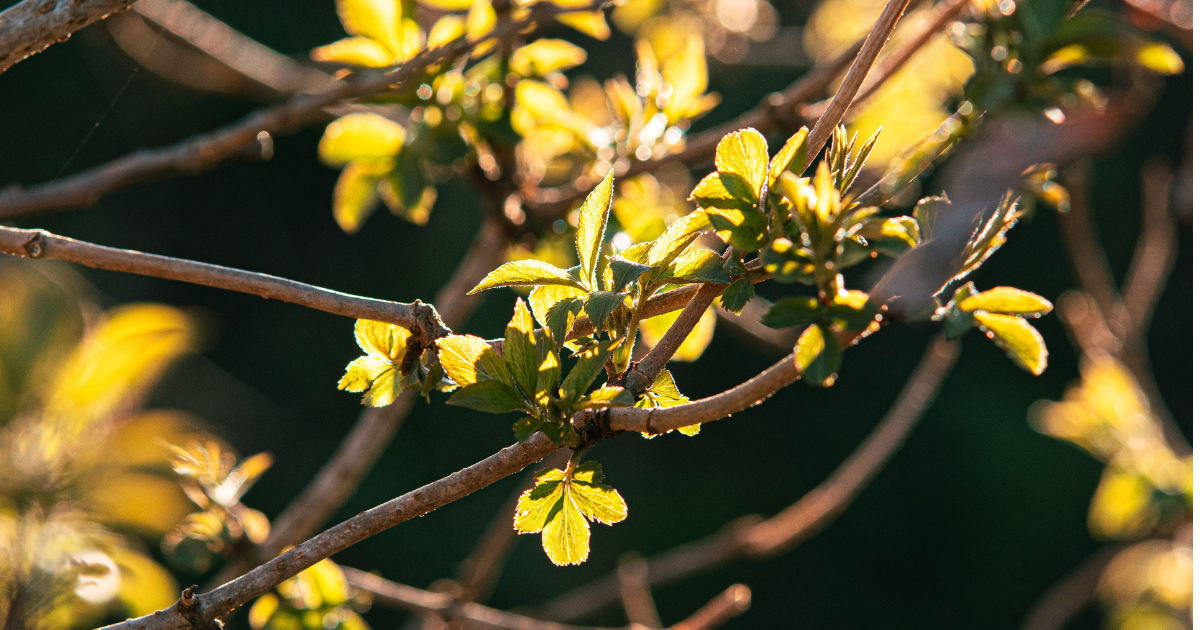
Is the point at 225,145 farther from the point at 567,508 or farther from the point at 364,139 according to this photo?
the point at 567,508

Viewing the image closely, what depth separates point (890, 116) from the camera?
920mm

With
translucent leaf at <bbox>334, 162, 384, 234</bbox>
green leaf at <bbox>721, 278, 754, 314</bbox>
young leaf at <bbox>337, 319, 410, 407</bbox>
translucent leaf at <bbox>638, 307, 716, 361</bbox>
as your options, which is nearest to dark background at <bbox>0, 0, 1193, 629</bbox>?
translucent leaf at <bbox>334, 162, 384, 234</bbox>

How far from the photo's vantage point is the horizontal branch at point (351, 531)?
1.12ft

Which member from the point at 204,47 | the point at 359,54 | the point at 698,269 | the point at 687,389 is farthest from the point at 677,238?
the point at 687,389

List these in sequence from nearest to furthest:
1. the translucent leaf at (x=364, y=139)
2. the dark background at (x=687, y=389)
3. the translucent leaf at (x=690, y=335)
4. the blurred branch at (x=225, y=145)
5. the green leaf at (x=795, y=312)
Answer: the green leaf at (x=795, y=312), the translucent leaf at (x=690, y=335), the blurred branch at (x=225, y=145), the translucent leaf at (x=364, y=139), the dark background at (x=687, y=389)

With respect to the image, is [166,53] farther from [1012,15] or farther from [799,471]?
[799,471]

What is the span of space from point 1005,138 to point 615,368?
33 cm

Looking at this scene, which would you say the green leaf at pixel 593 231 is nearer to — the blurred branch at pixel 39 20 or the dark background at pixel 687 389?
the blurred branch at pixel 39 20

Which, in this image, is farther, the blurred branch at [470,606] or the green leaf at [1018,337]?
the blurred branch at [470,606]

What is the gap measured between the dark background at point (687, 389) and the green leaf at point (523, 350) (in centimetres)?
268

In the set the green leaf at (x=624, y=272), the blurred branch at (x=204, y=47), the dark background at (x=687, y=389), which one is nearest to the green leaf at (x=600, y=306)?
the green leaf at (x=624, y=272)

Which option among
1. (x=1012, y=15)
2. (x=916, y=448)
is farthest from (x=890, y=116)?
(x=916, y=448)

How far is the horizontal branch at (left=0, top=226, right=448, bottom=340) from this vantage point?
0.39 metres

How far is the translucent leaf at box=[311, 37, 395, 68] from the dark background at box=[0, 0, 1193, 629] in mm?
2354
